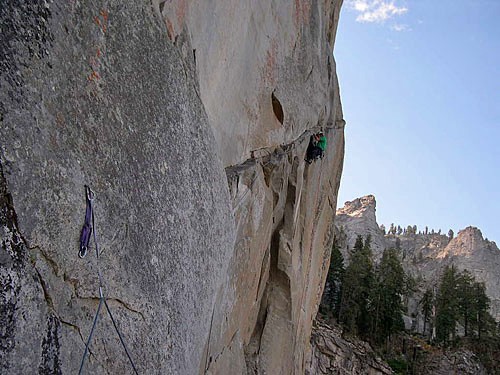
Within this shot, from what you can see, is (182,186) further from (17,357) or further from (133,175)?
(17,357)

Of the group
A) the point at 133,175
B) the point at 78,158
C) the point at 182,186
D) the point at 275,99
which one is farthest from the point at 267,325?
the point at 78,158

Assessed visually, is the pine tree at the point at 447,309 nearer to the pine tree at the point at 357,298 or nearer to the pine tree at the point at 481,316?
the pine tree at the point at 481,316

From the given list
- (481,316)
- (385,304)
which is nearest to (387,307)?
(385,304)

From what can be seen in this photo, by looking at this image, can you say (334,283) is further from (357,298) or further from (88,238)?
(88,238)

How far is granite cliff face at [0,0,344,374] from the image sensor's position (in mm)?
3488

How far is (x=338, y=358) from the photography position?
30.1 meters

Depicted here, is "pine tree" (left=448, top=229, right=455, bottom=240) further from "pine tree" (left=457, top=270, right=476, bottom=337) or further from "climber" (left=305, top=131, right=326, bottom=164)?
"climber" (left=305, top=131, right=326, bottom=164)

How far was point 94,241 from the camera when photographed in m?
4.25

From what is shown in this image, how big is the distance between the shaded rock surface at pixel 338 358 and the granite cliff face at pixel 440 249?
5468 centimetres

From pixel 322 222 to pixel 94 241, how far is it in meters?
14.4

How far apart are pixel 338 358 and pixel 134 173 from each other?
28.2m

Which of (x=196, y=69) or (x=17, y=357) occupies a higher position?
(x=196, y=69)

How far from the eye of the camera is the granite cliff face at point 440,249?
309 ft

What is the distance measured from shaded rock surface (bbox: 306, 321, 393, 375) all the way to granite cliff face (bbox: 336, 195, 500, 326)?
179 ft
